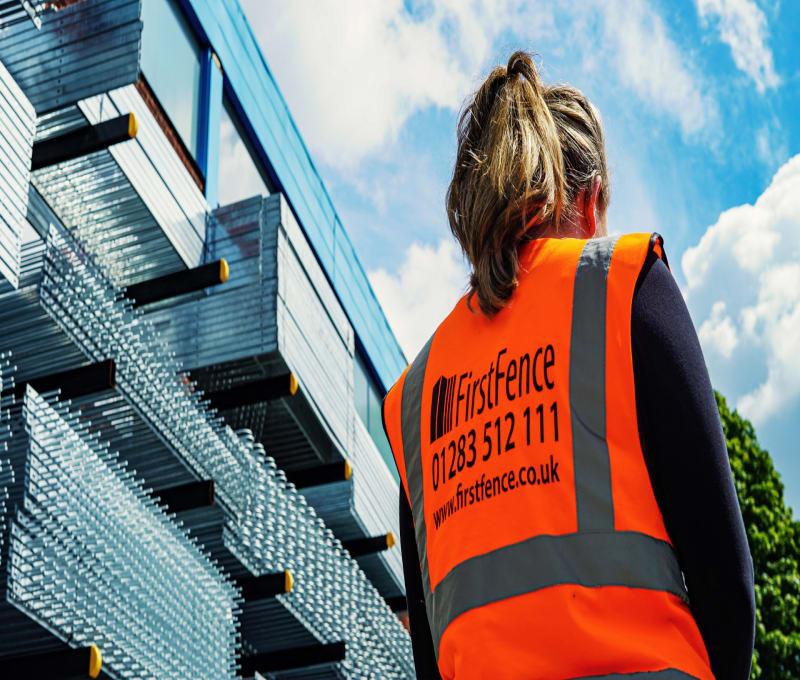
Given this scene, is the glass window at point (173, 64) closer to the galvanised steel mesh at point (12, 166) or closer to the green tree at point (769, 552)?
the galvanised steel mesh at point (12, 166)

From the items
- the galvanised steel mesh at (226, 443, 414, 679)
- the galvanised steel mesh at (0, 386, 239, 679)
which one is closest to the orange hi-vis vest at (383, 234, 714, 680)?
the galvanised steel mesh at (0, 386, 239, 679)

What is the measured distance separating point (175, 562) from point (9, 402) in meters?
2.29

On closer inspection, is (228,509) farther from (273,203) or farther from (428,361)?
(428,361)

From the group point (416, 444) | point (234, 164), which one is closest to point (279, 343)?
point (234, 164)

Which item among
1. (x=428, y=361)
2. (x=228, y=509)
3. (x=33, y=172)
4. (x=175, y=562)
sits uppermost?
(x=33, y=172)

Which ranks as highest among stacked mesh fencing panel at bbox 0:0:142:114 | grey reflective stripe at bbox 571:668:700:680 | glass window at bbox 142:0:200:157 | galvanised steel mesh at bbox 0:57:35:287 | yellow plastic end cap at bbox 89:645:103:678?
glass window at bbox 142:0:200:157

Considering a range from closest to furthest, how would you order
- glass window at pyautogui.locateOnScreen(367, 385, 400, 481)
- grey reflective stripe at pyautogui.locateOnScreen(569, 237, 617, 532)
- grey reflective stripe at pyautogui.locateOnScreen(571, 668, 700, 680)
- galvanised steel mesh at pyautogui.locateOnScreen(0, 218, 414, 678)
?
grey reflective stripe at pyautogui.locateOnScreen(571, 668, 700, 680) < grey reflective stripe at pyautogui.locateOnScreen(569, 237, 617, 532) < galvanised steel mesh at pyautogui.locateOnScreen(0, 218, 414, 678) < glass window at pyautogui.locateOnScreen(367, 385, 400, 481)

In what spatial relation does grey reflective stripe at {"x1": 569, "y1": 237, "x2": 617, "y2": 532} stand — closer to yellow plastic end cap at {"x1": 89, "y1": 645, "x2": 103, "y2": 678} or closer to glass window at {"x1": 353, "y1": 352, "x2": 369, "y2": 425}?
yellow plastic end cap at {"x1": 89, "y1": 645, "x2": 103, "y2": 678}

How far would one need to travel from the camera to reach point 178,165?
417 inches

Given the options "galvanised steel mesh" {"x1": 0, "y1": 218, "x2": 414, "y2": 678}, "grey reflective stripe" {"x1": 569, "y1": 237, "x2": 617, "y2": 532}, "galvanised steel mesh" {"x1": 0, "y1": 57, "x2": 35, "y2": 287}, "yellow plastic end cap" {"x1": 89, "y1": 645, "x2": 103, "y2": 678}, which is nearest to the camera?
"grey reflective stripe" {"x1": 569, "y1": 237, "x2": 617, "y2": 532}

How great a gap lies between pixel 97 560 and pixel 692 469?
683 cm

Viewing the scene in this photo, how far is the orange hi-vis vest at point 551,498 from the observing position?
4.70 ft

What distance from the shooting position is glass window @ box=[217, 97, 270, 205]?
13555mm

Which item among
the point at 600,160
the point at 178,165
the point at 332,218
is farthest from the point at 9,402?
the point at 332,218
